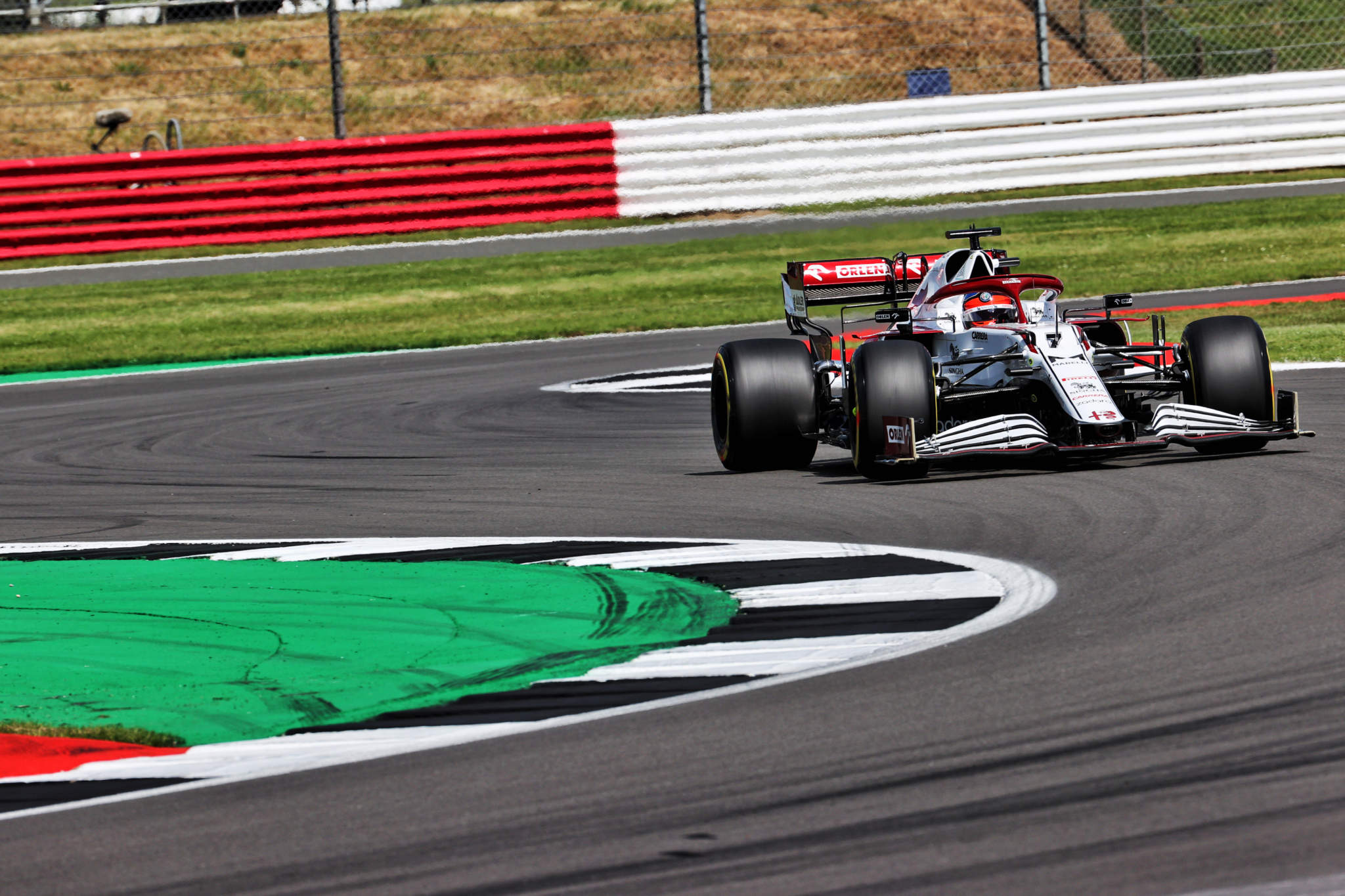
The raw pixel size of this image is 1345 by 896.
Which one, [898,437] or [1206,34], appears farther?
[1206,34]

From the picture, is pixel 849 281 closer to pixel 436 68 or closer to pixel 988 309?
pixel 988 309

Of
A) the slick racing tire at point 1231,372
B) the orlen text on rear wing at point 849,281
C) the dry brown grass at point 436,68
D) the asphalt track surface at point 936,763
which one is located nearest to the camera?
the asphalt track surface at point 936,763

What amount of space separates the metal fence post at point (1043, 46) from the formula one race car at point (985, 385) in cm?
1247

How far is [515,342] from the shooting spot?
17.4 metres

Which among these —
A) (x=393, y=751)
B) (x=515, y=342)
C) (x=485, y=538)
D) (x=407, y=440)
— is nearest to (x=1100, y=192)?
(x=515, y=342)

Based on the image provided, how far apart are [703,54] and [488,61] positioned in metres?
16.5

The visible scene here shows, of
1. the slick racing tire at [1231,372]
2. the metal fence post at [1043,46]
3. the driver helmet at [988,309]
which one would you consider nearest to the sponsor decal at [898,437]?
the driver helmet at [988,309]

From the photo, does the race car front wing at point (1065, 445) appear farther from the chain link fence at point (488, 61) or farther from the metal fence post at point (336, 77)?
the chain link fence at point (488, 61)

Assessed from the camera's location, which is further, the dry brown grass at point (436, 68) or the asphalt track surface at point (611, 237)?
the dry brown grass at point (436, 68)

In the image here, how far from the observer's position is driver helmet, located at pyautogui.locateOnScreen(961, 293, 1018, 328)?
31.7ft

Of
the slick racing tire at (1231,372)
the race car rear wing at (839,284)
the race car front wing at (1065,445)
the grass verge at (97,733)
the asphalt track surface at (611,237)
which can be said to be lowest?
the grass verge at (97,733)

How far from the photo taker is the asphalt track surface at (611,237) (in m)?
20.3

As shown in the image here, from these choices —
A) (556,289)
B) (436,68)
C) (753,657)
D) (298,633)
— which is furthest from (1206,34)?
(753,657)

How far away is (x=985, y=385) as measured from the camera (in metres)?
9.46
